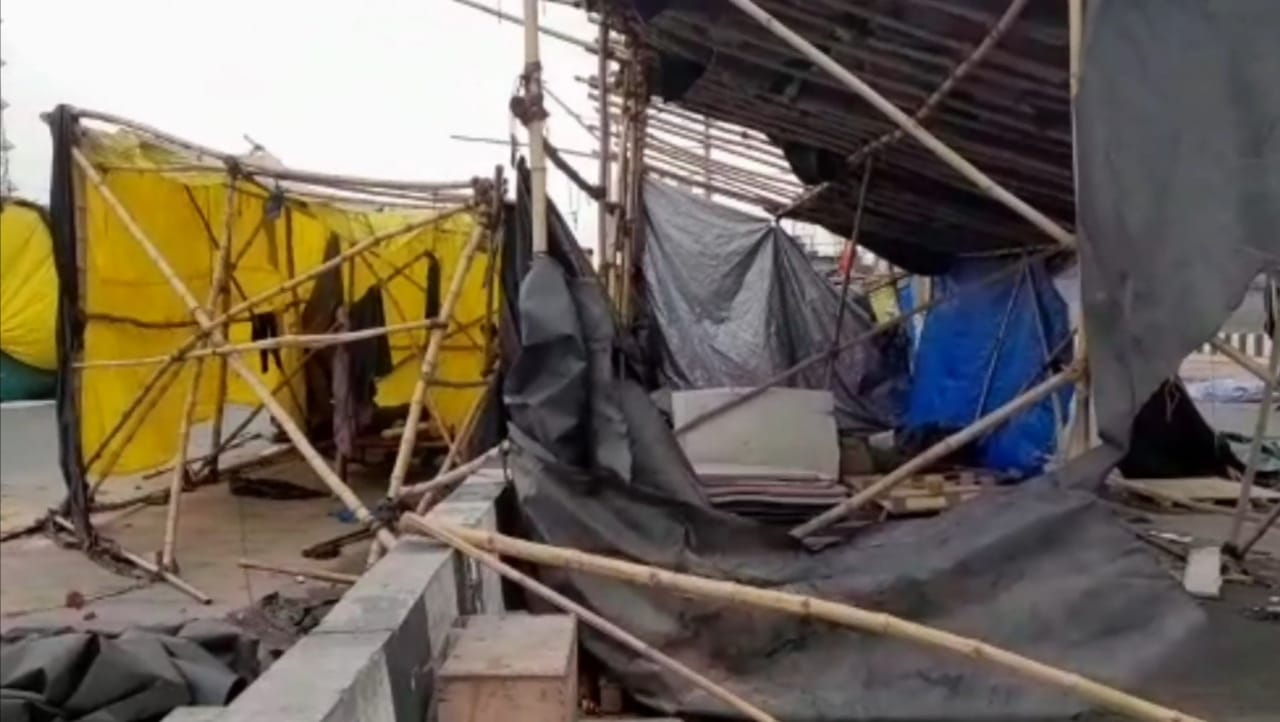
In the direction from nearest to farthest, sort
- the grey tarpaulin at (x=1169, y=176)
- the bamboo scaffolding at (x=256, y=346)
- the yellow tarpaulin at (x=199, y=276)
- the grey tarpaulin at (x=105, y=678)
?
1. the grey tarpaulin at (x=1169, y=176)
2. the grey tarpaulin at (x=105, y=678)
3. the bamboo scaffolding at (x=256, y=346)
4. the yellow tarpaulin at (x=199, y=276)

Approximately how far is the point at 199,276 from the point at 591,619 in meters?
6.15

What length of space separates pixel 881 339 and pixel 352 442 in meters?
5.16

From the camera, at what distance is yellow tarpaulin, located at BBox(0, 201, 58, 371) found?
7.83 metres

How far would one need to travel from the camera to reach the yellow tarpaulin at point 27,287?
25.7 ft

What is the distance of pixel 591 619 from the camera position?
11.6ft

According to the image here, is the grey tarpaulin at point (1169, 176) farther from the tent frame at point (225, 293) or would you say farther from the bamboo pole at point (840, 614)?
the tent frame at point (225, 293)

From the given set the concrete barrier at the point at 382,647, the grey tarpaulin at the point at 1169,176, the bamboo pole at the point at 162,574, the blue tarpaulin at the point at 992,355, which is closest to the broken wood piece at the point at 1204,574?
the blue tarpaulin at the point at 992,355

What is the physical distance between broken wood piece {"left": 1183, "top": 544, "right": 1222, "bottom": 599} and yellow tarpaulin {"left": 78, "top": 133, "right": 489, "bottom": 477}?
4181 millimetres

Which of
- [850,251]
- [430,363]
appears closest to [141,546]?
[430,363]

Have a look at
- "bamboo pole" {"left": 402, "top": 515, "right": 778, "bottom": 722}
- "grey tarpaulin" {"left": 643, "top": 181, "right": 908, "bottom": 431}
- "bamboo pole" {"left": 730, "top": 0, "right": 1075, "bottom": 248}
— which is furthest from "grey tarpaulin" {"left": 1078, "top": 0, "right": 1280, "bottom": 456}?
"grey tarpaulin" {"left": 643, "top": 181, "right": 908, "bottom": 431}

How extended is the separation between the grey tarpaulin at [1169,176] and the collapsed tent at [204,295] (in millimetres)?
4338

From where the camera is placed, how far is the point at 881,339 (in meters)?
12.6

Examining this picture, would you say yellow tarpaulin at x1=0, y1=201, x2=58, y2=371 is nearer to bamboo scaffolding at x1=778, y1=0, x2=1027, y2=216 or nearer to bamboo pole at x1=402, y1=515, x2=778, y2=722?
bamboo scaffolding at x1=778, y1=0, x2=1027, y2=216

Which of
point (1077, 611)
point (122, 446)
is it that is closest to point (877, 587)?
point (1077, 611)
